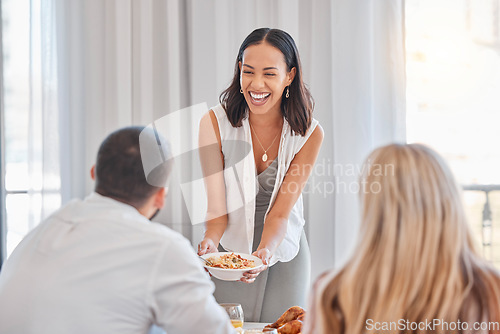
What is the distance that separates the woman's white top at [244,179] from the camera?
2254mm

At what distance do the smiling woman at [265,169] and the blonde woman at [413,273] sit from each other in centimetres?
106

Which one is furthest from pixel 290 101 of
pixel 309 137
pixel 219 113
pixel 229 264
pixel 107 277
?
pixel 107 277

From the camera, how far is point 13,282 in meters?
1.18

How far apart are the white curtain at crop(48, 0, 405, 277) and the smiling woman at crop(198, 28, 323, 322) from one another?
2.06ft

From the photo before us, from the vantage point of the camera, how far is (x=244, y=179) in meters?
2.26

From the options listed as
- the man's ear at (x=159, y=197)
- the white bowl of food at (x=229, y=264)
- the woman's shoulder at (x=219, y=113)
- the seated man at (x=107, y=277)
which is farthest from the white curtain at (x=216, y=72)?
the seated man at (x=107, y=277)

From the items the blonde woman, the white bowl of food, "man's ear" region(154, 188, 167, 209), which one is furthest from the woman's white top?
the blonde woman

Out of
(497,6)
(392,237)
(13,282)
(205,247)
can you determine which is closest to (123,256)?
(13,282)

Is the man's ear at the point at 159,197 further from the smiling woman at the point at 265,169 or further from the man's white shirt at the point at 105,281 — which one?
the smiling woman at the point at 265,169

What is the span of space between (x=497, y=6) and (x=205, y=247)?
2.00 meters

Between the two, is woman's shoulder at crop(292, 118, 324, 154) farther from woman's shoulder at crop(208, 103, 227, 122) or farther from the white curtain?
the white curtain

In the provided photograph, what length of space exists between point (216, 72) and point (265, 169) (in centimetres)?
94

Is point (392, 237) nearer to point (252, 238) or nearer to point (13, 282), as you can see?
point (13, 282)

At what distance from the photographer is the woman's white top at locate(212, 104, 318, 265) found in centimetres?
225
